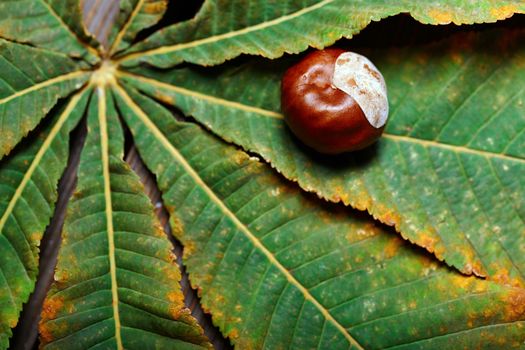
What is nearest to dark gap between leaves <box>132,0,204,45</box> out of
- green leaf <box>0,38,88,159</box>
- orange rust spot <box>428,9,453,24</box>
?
green leaf <box>0,38,88,159</box>

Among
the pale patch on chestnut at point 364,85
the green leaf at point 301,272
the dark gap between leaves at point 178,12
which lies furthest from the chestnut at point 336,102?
the dark gap between leaves at point 178,12

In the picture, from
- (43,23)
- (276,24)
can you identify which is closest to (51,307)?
(43,23)

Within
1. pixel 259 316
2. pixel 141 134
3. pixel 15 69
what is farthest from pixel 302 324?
pixel 15 69

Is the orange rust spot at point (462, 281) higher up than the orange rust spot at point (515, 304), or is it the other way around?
the orange rust spot at point (462, 281)

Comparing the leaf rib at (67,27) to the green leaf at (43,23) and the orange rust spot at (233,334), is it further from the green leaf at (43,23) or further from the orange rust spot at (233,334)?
the orange rust spot at (233,334)

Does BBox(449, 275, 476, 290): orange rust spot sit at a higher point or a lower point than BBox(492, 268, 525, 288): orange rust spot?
higher

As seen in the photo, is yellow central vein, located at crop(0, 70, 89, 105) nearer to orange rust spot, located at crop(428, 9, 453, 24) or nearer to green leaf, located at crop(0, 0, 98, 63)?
green leaf, located at crop(0, 0, 98, 63)
